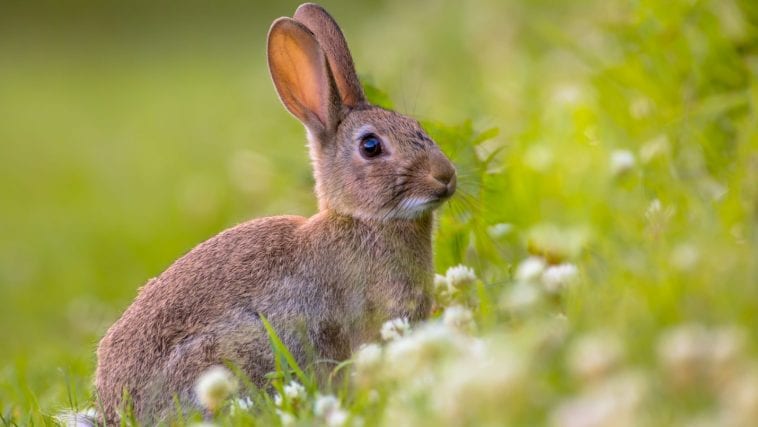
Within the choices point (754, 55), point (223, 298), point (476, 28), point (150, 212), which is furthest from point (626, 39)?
point (150, 212)

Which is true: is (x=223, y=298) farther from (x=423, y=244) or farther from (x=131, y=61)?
(x=131, y=61)

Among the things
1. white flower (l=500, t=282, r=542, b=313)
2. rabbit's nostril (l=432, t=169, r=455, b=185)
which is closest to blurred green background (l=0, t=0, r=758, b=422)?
white flower (l=500, t=282, r=542, b=313)

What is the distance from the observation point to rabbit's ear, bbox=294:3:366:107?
5.52 meters

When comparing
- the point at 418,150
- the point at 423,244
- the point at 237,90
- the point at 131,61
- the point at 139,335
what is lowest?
the point at 139,335

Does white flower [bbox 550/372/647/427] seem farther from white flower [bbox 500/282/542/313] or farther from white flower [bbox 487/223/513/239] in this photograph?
white flower [bbox 487/223/513/239]

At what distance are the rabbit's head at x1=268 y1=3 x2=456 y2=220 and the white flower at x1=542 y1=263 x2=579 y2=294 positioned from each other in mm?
930

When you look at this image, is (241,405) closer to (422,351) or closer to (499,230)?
(422,351)

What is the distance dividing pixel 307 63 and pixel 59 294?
5304mm

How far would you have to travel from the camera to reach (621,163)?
5.06 meters

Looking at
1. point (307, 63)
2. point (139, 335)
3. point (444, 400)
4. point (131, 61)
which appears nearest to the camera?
point (444, 400)

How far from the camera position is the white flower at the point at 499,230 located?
5312mm

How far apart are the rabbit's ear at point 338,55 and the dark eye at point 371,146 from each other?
0.39 metres

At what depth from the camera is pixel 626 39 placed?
632 cm

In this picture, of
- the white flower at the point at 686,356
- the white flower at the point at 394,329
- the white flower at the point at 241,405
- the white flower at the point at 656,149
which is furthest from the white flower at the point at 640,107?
the white flower at the point at 686,356
